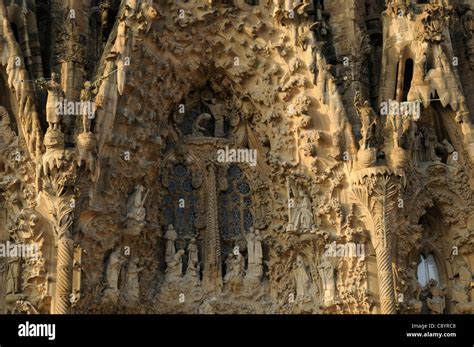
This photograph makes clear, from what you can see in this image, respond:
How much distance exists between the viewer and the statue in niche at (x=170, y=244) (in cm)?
1616

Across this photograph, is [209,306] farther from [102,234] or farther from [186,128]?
[186,128]

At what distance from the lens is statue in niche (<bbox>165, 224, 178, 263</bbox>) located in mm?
16156

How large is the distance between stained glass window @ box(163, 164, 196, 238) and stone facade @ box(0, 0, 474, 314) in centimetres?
3

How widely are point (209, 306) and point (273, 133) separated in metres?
3.11

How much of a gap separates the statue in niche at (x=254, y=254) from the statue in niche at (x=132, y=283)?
1909 mm

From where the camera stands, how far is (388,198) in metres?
15.4

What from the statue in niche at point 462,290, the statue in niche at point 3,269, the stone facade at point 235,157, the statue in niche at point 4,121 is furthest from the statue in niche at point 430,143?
the statue in niche at point 3,269

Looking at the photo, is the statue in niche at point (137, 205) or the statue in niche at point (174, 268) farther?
the statue in niche at point (174, 268)

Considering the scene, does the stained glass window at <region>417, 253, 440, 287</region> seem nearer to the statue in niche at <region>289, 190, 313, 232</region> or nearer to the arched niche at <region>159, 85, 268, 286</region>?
the statue in niche at <region>289, 190, 313, 232</region>

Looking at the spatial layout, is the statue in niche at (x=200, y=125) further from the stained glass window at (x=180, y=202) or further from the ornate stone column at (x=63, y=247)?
the ornate stone column at (x=63, y=247)

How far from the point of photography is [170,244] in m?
16.2

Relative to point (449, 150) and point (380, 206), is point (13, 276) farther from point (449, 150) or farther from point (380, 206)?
point (449, 150)

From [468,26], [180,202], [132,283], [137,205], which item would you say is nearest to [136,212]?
[137,205]
